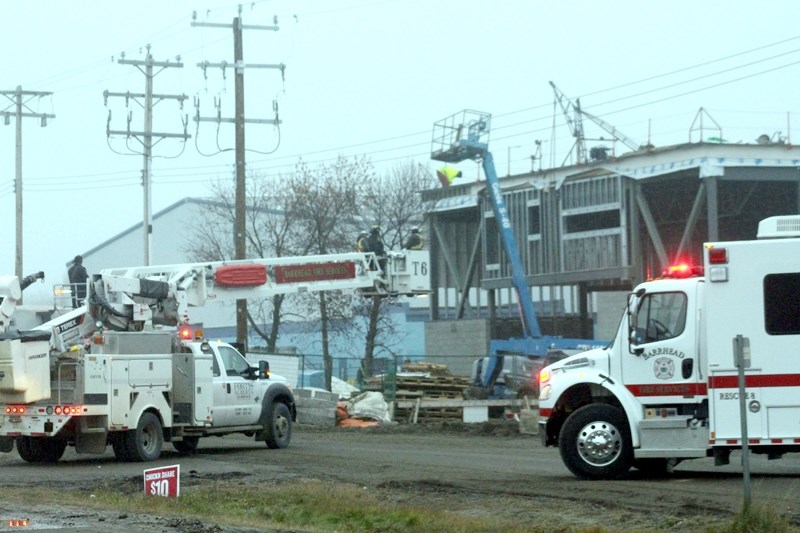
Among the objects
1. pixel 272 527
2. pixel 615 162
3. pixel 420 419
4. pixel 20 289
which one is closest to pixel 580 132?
pixel 615 162

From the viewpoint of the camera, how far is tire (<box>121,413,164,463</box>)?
66.1ft

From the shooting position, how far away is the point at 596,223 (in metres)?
49.9

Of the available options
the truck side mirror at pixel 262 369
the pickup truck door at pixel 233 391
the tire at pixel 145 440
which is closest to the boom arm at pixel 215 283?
the pickup truck door at pixel 233 391

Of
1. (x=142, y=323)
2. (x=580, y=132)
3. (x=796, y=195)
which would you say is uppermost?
(x=580, y=132)

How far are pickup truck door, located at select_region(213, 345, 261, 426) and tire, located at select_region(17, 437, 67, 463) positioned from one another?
260 centimetres

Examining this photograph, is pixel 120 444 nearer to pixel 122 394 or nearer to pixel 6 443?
pixel 122 394

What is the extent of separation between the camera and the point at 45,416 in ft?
63.1

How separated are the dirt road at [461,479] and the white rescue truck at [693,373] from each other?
505 millimetres

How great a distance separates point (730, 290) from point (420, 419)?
19.0 meters

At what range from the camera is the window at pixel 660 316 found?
15977mm

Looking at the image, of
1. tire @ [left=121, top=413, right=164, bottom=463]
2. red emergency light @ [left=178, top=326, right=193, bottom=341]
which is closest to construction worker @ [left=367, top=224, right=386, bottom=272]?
red emergency light @ [left=178, top=326, right=193, bottom=341]

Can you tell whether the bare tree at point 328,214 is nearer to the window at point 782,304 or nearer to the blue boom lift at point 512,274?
the blue boom lift at point 512,274

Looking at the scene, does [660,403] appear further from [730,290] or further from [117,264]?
[117,264]

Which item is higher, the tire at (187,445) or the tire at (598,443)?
the tire at (598,443)
